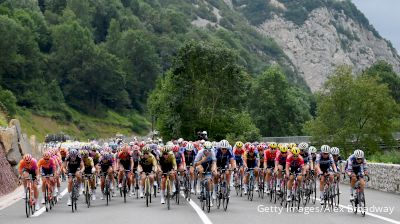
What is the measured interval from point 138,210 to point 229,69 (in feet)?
194

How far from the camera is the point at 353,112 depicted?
6197 cm

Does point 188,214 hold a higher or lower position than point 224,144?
lower

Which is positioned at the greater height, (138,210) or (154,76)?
(154,76)

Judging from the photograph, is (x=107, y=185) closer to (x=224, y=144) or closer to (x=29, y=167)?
(x=29, y=167)

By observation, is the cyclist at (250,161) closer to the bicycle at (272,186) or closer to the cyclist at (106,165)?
the bicycle at (272,186)

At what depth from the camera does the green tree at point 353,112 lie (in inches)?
2421

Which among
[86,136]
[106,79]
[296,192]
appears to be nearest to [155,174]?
[296,192]

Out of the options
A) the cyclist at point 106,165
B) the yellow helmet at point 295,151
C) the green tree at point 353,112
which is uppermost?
the green tree at point 353,112

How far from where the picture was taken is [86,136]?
362 ft

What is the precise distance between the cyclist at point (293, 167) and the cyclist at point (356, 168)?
6.04 feet

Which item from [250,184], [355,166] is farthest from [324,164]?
[250,184]

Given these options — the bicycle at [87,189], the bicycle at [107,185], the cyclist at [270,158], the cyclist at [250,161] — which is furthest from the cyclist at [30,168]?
the cyclist at [250,161]

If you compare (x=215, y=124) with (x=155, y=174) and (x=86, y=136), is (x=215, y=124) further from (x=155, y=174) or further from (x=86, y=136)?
(x=155, y=174)

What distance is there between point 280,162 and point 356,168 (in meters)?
3.61
